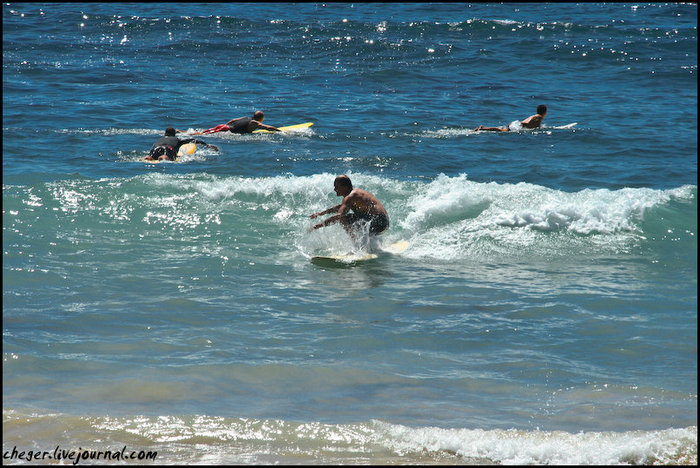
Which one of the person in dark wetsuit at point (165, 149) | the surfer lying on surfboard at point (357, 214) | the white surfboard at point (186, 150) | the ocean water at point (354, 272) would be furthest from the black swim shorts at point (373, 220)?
the white surfboard at point (186, 150)

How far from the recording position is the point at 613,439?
4.95 metres

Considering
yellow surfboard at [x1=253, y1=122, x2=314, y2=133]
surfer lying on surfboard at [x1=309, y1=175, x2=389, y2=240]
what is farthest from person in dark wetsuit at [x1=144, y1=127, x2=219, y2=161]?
surfer lying on surfboard at [x1=309, y1=175, x2=389, y2=240]

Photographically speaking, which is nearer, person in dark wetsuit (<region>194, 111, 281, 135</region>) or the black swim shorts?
the black swim shorts

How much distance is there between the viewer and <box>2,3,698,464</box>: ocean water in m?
5.17

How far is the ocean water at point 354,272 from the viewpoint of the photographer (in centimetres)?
517

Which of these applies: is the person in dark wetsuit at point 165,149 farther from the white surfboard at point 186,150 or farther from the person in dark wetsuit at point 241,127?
the person in dark wetsuit at point 241,127

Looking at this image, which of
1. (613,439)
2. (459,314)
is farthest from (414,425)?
(459,314)

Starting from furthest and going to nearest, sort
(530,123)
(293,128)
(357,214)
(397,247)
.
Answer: (530,123) → (293,128) → (397,247) → (357,214)

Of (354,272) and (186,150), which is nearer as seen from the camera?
(354,272)

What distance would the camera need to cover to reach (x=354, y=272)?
901 centimetres

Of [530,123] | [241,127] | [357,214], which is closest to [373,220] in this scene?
[357,214]

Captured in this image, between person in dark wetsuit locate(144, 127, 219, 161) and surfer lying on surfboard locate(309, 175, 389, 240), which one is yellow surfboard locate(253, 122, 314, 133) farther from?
surfer lying on surfboard locate(309, 175, 389, 240)

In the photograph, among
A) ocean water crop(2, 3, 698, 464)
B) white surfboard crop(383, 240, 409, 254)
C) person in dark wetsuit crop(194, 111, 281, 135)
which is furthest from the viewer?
person in dark wetsuit crop(194, 111, 281, 135)

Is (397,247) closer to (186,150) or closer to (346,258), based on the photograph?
(346,258)
